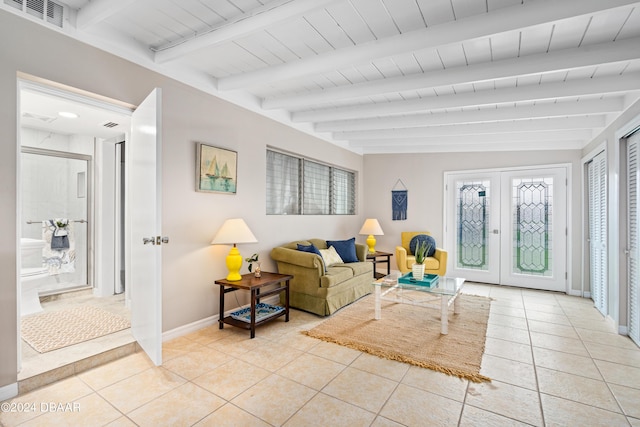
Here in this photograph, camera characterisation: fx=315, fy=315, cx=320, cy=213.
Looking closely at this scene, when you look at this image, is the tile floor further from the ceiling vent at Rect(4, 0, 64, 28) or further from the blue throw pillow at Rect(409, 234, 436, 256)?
the ceiling vent at Rect(4, 0, 64, 28)

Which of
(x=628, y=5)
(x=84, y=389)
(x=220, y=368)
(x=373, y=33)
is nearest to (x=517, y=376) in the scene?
(x=220, y=368)

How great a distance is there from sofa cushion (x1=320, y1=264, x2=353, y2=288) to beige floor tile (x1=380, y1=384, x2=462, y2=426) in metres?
1.58

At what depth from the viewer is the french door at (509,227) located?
500 centimetres

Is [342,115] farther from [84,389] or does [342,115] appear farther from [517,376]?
[84,389]

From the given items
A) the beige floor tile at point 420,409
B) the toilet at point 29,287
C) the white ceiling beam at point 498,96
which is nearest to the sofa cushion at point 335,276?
the beige floor tile at point 420,409

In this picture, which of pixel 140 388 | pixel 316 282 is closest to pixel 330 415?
pixel 140 388

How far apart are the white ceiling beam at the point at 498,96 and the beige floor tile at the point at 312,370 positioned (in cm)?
286

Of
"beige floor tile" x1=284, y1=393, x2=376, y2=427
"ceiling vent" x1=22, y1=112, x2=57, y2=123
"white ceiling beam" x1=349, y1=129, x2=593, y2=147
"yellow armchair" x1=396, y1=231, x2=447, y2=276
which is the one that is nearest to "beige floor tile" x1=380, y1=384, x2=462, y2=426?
"beige floor tile" x1=284, y1=393, x2=376, y2=427

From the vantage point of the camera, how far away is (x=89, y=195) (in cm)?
449

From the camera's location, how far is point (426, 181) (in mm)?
5953

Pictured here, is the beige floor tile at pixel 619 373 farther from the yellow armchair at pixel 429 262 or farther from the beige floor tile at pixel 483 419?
the yellow armchair at pixel 429 262

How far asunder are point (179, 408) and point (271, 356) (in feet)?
2.79

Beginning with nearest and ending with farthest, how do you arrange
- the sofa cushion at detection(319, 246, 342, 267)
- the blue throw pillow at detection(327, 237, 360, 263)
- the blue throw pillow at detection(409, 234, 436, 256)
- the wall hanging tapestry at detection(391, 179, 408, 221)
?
1. the sofa cushion at detection(319, 246, 342, 267)
2. the blue throw pillow at detection(327, 237, 360, 263)
3. the blue throw pillow at detection(409, 234, 436, 256)
4. the wall hanging tapestry at detection(391, 179, 408, 221)

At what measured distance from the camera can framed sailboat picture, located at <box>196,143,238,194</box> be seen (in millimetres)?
3240
